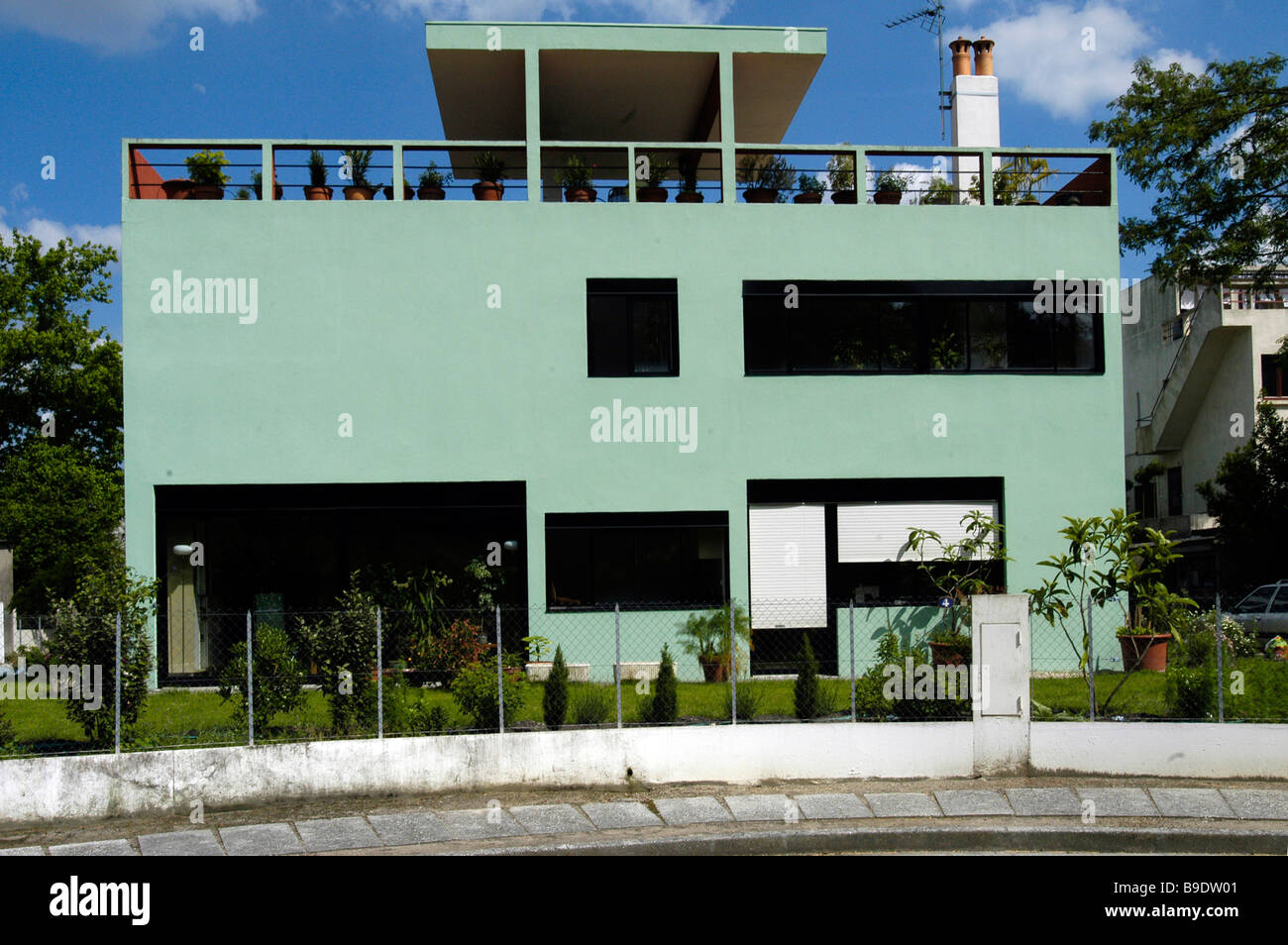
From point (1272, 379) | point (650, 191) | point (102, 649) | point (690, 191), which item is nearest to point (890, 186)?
point (690, 191)

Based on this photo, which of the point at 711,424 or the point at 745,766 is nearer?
the point at 745,766

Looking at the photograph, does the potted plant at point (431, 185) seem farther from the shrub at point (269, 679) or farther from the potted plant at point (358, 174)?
the shrub at point (269, 679)

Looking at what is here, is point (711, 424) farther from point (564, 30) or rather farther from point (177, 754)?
point (177, 754)

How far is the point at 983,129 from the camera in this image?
1997cm

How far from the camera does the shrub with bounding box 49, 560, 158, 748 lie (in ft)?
34.2

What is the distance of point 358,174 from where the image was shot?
16.6 m

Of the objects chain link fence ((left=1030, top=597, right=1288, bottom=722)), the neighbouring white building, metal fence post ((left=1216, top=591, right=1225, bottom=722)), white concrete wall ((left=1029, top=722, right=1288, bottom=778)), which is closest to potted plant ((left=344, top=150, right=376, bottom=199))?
chain link fence ((left=1030, top=597, right=1288, bottom=722))

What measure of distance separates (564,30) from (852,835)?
12.8m

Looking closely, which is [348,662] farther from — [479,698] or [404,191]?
[404,191]

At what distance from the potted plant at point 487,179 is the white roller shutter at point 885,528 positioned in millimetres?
7087

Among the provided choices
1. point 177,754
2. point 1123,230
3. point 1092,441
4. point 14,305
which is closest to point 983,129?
point 1123,230

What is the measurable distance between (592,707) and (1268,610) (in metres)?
19.0

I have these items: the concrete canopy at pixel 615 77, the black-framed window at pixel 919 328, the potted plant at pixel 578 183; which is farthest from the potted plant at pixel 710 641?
the concrete canopy at pixel 615 77

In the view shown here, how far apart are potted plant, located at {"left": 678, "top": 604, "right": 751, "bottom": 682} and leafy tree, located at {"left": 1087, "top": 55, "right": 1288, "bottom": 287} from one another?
11850 mm
